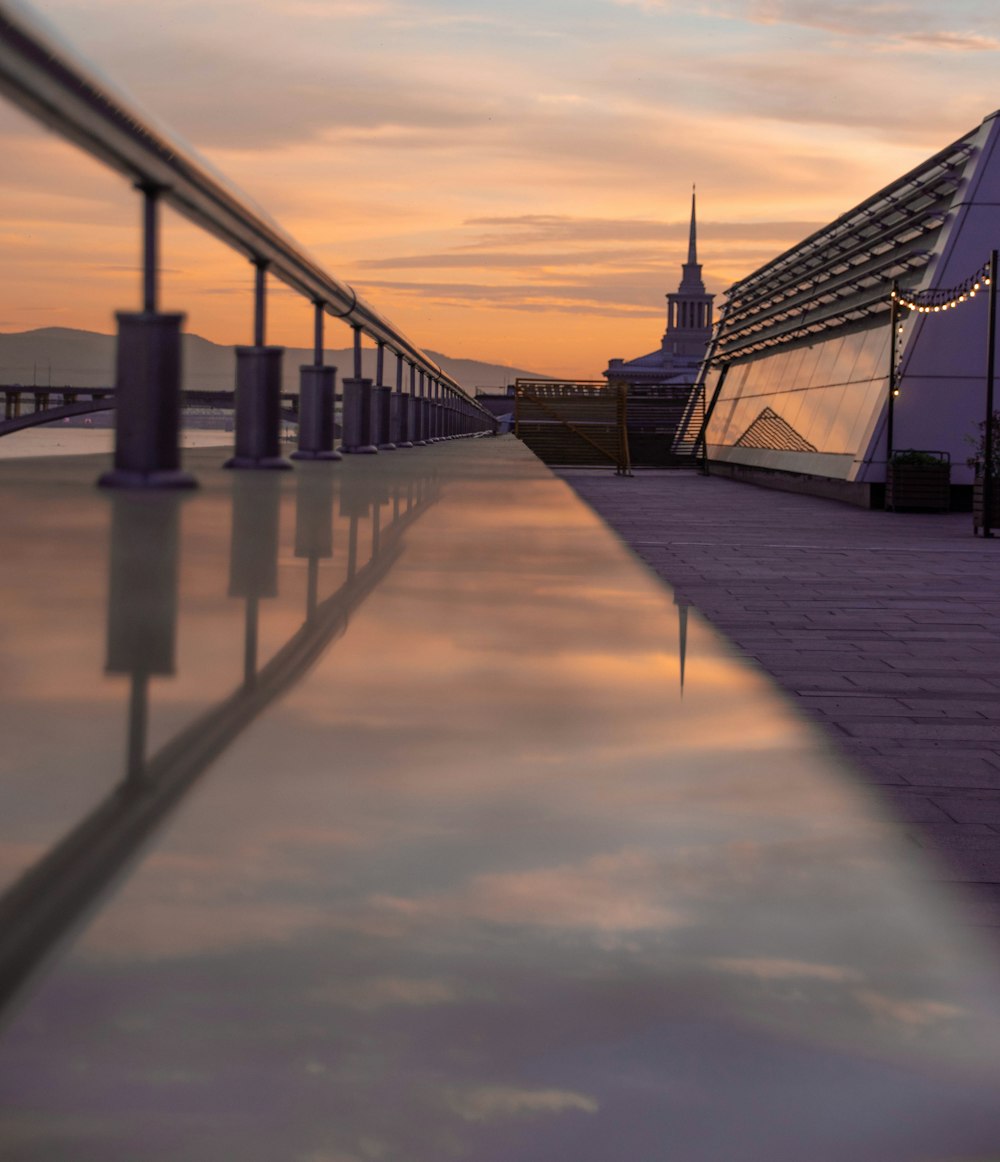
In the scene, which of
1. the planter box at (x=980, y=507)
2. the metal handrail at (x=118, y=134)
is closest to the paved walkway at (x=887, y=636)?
the planter box at (x=980, y=507)

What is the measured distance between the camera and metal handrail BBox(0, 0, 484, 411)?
22.1ft

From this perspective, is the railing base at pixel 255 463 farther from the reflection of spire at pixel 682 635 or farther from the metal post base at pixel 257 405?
the reflection of spire at pixel 682 635

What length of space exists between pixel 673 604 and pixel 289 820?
3.35m

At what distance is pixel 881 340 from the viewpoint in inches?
1017

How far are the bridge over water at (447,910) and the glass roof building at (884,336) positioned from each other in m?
18.8

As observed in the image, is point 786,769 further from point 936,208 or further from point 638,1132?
point 936,208

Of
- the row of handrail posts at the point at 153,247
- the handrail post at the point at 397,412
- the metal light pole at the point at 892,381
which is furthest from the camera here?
the handrail post at the point at 397,412

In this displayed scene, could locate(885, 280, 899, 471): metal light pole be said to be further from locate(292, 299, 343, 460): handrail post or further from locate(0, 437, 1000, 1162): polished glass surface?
locate(0, 437, 1000, 1162): polished glass surface

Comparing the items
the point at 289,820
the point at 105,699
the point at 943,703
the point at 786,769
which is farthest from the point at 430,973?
the point at 943,703

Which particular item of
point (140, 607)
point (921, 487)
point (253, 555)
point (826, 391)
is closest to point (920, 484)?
point (921, 487)

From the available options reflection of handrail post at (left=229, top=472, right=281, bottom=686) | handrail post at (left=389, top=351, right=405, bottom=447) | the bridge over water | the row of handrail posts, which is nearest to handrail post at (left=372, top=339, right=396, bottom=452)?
handrail post at (left=389, top=351, right=405, bottom=447)

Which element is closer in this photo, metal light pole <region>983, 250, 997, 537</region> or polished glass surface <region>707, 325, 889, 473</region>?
metal light pole <region>983, 250, 997, 537</region>

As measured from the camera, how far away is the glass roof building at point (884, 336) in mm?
23797

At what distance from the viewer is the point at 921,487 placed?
23.0 meters
